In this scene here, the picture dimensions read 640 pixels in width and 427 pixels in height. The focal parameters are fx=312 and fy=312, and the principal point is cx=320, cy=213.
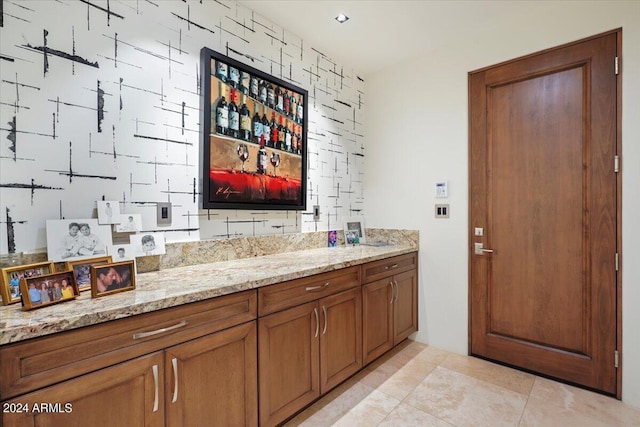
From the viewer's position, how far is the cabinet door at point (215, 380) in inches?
47.6

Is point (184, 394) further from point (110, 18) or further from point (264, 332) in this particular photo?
point (110, 18)

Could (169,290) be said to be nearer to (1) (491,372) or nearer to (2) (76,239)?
(2) (76,239)

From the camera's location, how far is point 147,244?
1.63 m

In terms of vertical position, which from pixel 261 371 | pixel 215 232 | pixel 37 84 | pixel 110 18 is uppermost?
pixel 110 18

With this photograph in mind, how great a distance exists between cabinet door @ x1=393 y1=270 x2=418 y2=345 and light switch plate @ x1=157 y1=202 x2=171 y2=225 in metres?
1.70

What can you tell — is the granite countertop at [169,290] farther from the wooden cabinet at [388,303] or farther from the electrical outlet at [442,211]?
the electrical outlet at [442,211]

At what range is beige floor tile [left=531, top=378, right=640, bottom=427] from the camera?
1797 millimetres

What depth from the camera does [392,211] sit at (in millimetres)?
3021

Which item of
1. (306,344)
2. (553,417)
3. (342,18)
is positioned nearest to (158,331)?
(306,344)

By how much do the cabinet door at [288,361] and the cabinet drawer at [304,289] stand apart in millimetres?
42

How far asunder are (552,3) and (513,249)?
1.75 metres

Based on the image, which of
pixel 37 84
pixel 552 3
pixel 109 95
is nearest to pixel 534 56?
pixel 552 3

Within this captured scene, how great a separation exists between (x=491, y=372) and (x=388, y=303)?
90cm

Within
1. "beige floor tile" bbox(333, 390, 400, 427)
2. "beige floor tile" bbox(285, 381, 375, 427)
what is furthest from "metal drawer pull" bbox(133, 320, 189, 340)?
"beige floor tile" bbox(333, 390, 400, 427)
